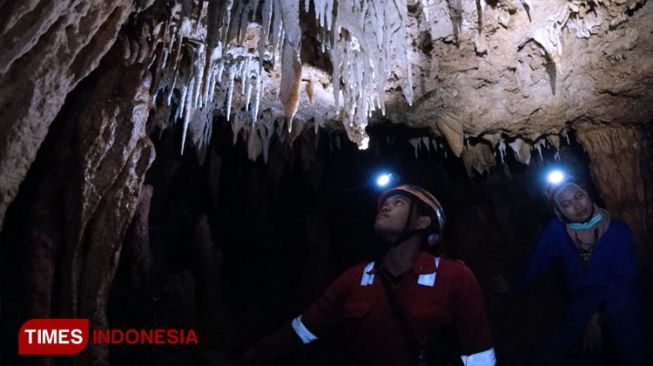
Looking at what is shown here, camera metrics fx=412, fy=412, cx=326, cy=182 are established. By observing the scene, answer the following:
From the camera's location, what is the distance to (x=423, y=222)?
313 cm

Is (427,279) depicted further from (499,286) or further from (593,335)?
(499,286)

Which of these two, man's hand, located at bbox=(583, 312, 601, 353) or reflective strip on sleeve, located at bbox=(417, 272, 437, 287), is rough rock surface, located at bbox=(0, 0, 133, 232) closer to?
reflective strip on sleeve, located at bbox=(417, 272, 437, 287)

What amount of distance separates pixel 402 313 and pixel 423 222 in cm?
79

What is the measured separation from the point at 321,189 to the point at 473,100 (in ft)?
17.3

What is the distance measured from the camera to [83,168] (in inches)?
103

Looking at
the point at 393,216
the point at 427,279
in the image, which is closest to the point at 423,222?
the point at 393,216

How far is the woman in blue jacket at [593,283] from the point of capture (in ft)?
13.0

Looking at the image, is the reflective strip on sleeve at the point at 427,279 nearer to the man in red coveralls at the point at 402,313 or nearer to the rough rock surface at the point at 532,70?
the man in red coveralls at the point at 402,313

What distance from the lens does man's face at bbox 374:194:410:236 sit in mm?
3053

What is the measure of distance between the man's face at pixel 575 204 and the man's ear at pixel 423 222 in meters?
2.00

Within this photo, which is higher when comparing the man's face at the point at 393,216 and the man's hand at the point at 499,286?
the man's face at the point at 393,216

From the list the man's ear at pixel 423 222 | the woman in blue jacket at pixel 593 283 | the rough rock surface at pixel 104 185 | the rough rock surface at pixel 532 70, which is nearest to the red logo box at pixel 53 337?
the rough rock surface at pixel 104 185

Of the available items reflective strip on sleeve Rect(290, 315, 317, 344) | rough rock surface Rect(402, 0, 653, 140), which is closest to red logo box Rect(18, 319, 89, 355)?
reflective strip on sleeve Rect(290, 315, 317, 344)

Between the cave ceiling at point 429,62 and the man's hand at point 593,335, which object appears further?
the man's hand at point 593,335
